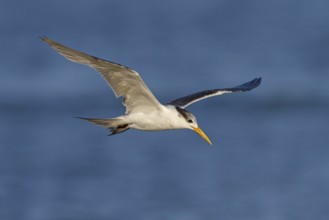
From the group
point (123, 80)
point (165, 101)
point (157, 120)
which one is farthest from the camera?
point (165, 101)

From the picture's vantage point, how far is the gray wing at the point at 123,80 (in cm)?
1039

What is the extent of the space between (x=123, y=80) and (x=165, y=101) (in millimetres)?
12625

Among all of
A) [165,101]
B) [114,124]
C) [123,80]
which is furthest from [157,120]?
[165,101]

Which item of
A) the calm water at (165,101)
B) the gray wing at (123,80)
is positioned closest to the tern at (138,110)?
the gray wing at (123,80)

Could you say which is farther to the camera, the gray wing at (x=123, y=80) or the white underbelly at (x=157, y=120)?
the white underbelly at (x=157, y=120)

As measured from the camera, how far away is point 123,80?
423 inches

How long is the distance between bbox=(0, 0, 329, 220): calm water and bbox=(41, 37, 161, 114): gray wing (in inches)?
215

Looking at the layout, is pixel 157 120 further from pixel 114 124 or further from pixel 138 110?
pixel 114 124

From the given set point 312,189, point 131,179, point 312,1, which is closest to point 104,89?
point 131,179

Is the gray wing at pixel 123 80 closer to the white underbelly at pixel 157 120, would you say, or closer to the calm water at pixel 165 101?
the white underbelly at pixel 157 120

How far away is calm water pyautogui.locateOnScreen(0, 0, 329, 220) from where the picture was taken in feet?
57.0

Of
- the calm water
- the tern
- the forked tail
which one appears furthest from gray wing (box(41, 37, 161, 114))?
the calm water

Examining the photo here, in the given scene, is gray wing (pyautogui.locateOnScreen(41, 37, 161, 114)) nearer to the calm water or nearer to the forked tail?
the forked tail

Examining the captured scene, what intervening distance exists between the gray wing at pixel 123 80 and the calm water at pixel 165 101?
5.45m
